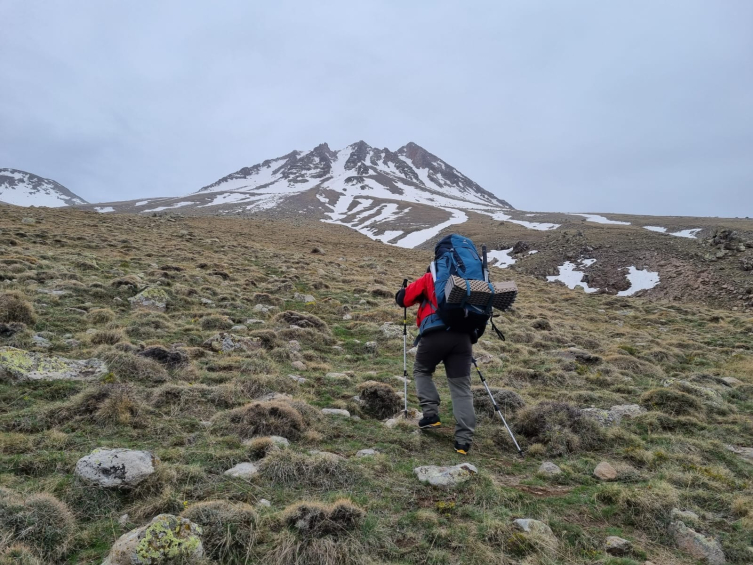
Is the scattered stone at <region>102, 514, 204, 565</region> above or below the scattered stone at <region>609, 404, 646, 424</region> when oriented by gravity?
above

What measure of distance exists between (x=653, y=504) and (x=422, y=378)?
3310 millimetres

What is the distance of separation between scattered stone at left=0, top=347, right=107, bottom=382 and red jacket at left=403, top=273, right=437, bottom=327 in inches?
203

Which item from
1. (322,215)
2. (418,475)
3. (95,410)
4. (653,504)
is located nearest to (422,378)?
(418,475)

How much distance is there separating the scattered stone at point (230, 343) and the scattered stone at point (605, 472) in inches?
268

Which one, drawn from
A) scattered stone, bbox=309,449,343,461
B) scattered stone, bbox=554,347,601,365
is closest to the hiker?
scattered stone, bbox=309,449,343,461

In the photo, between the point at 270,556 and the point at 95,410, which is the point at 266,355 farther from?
the point at 270,556

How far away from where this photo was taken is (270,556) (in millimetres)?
3170

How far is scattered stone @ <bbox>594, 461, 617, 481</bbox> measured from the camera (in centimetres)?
503

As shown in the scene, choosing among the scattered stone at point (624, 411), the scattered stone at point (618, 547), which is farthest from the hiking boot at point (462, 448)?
the scattered stone at point (624, 411)

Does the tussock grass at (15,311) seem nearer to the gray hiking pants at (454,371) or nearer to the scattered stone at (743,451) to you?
the gray hiking pants at (454,371)

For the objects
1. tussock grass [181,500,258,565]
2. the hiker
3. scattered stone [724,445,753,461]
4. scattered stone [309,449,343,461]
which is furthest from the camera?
the hiker

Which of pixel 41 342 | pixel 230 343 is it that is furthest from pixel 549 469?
pixel 41 342

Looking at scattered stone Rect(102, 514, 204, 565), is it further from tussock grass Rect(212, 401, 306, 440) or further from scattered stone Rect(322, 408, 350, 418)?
scattered stone Rect(322, 408, 350, 418)

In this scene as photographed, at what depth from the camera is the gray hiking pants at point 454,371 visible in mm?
5879
